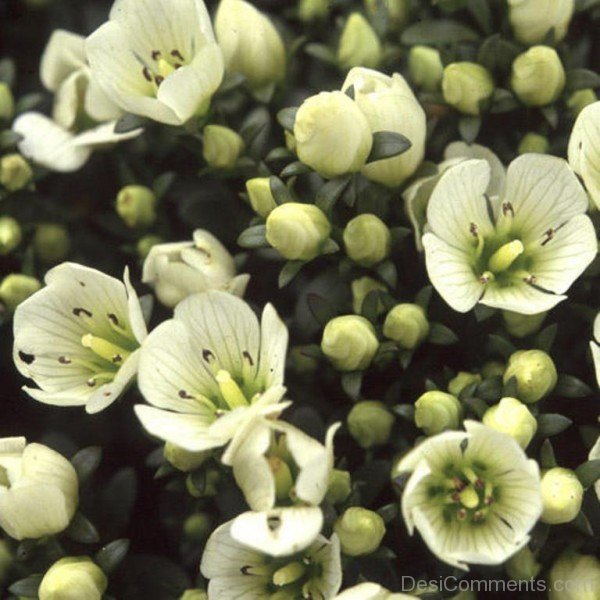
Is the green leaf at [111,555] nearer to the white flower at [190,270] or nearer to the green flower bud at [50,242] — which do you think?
the white flower at [190,270]

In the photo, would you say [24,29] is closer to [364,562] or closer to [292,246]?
[292,246]

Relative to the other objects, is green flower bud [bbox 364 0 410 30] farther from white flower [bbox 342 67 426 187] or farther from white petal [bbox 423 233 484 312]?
white petal [bbox 423 233 484 312]

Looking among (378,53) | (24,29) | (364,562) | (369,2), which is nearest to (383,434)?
(364,562)

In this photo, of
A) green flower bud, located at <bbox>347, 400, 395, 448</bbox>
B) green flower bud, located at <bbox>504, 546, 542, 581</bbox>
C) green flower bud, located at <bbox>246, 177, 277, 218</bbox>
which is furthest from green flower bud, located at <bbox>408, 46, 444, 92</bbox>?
green flower bud, located at <bbox>504, 546, 542, 581</bbox>

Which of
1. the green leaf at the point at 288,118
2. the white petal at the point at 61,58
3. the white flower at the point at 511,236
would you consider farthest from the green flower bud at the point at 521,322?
the white petal at the point at 61,58

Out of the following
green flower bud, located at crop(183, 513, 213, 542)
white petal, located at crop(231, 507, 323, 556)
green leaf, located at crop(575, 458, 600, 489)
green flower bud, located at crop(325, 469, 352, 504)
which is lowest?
green flower bud, located at crop(183, 513, 213, 542)

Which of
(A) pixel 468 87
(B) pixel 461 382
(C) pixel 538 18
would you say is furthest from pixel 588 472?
(C) pixel 538 18

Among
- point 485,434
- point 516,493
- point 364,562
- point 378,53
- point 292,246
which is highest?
point 378,53
